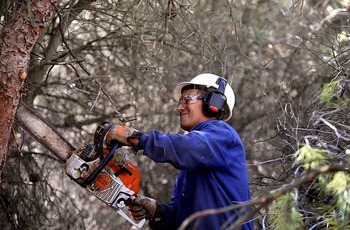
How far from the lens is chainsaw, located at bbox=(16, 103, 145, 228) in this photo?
354 centimetres

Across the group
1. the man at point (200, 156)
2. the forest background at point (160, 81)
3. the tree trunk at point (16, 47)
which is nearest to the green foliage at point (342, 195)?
the man at point (200, 156)

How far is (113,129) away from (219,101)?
2.44 ft

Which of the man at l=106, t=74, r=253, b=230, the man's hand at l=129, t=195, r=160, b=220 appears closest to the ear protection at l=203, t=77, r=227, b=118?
the man at l=106, t=74, r=253, b=230

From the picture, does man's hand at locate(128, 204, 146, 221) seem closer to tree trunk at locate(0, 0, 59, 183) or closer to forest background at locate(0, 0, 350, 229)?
forest background at locate(0, 0, 350, 229)

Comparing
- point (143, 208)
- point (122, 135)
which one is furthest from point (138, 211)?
point (122, 135)

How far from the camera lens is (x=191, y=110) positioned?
387cm

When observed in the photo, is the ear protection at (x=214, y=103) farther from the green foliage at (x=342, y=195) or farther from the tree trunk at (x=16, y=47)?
the tree trunk at (x=16, y=47)

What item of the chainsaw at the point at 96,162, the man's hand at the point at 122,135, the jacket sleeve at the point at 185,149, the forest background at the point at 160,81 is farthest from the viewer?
the forest background at the point at 160,81

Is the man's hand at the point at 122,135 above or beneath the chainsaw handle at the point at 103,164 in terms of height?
above

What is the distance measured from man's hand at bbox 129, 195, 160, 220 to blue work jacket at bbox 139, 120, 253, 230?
0.17 metres

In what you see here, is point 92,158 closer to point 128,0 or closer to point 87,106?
point 128,0

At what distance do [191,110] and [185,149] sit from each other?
61 cm

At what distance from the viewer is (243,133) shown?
775 centimetres

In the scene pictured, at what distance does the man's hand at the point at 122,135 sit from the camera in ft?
11.2
